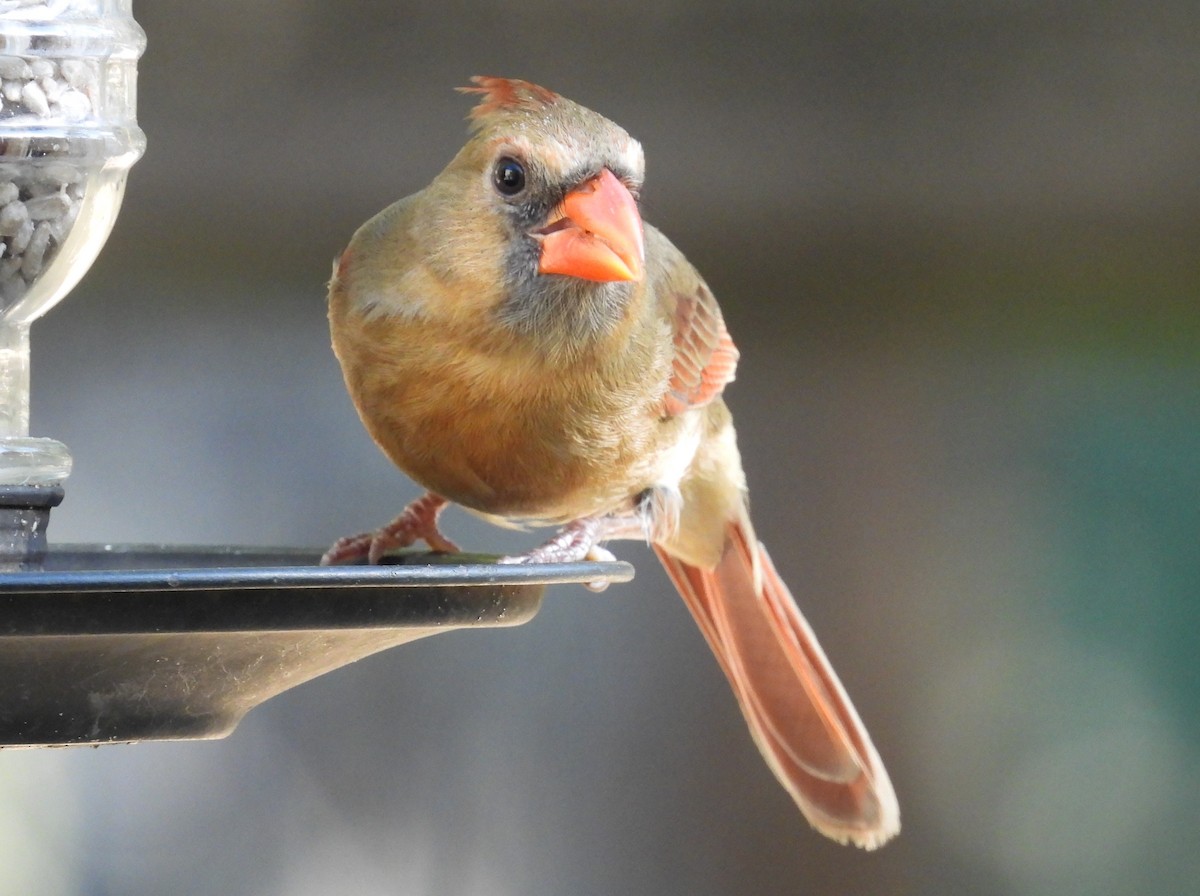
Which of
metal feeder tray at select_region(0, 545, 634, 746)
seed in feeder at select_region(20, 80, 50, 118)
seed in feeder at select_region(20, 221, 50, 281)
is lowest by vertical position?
metal feeder tray at select_region(0, 545, 634, 746)

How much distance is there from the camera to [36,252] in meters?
1.45

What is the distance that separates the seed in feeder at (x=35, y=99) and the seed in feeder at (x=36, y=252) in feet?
0.32

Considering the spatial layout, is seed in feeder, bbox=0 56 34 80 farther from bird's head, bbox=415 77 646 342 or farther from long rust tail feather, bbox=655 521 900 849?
long rust tail feather, bbox=655 521 900 849

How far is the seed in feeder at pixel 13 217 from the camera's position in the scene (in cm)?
141

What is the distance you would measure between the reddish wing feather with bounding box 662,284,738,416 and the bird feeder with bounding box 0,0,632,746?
2.14 feet

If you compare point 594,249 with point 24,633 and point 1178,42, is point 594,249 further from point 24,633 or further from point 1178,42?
point 1178,42

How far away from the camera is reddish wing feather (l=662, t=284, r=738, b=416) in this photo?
2139 millimetres

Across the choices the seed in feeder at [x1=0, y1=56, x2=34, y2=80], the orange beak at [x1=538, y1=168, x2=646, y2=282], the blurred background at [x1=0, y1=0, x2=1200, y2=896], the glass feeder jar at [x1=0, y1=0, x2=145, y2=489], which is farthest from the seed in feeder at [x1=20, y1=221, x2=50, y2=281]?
the blurred background at [x1=0, y1=0, x2=1200, y2=896]

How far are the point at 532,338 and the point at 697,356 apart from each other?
1.46 ft

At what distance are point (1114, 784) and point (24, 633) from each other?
9.26ft

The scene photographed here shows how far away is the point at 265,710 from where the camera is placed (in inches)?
133

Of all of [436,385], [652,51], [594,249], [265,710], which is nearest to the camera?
[594,249]

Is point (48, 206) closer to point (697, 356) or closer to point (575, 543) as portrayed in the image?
point (575, 543)

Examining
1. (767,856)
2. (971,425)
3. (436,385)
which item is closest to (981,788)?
(767,856)
